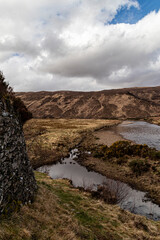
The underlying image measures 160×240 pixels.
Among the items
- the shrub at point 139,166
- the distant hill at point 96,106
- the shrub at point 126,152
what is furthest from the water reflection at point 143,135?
the distant hill at point 96,106

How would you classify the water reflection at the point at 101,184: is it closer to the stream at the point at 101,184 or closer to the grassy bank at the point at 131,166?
the stream at the point at 101,184

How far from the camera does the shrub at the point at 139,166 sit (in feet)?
65.4

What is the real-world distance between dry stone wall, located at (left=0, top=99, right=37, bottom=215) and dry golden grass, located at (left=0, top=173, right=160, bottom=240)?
2.02 ft

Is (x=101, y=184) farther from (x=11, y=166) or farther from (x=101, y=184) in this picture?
(x=11, y=166)

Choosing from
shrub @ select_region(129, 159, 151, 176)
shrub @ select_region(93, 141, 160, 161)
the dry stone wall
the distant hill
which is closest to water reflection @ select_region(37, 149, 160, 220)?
shrub @ select_region(129, 159, 151, 176)

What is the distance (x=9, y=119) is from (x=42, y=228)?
5.30 meters

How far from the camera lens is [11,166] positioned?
6.75 m

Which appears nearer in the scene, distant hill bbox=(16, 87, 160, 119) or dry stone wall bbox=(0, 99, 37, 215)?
dry stone wall bbox=(0, 99, 37, 215)

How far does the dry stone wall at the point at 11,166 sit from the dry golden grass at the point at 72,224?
616 millimetres

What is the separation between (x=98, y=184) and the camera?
18.0 m

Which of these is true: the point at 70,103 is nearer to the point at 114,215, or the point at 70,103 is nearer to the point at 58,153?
the point at 58,153

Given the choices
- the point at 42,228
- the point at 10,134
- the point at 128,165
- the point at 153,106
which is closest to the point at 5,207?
the point at 42,228

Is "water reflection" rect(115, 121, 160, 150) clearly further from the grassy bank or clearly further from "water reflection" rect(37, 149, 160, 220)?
"water reflection" rect(37, 149, 160, 220)

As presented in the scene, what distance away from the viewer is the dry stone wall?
613cm
